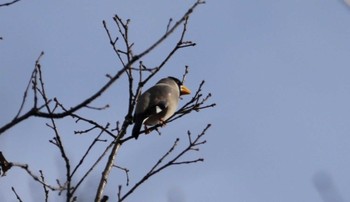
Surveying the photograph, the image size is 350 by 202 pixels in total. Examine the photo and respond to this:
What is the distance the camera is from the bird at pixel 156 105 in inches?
257

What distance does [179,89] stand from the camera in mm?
8141

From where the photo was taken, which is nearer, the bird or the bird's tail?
the bird's tail

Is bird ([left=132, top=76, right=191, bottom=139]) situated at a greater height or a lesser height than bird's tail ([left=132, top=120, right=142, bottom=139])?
greater

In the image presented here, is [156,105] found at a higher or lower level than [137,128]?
higher

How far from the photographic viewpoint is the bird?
21.4 ft

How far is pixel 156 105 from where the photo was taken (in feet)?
22.4

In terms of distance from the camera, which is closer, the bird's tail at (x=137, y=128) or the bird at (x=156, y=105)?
the bird's tail at (x=137, y=128)

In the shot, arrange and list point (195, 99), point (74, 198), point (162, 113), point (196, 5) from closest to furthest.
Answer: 1. point (196, 5)
2. point (74, 198)
3. point (195, 99)
4. point (162, 113)

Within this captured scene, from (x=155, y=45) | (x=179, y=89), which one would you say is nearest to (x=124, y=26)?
(x=155, y=45)

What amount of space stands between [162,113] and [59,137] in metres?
2.88

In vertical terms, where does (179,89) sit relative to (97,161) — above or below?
above

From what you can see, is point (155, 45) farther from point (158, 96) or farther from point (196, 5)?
point (158, 96)

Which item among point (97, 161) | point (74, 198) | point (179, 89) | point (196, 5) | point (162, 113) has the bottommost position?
point (74, 198)

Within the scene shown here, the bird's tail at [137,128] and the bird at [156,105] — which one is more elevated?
the bird at [156,105]
